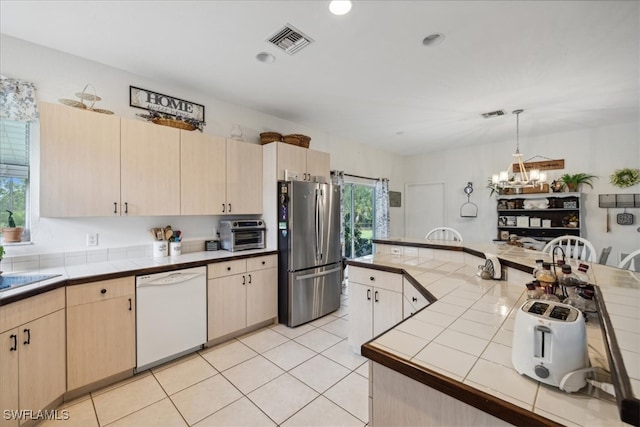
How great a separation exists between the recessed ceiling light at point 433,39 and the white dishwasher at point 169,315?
2880 millimetres

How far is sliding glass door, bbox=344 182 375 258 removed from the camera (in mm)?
5438

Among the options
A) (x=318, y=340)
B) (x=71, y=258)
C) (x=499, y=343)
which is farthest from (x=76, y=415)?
(x=499, y=343)

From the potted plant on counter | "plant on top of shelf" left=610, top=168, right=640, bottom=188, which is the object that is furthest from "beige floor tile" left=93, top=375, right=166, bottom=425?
"plant on top of shelf" left=610, top=168, right=640, bottom=188

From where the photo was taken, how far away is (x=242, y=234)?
3.31 metres

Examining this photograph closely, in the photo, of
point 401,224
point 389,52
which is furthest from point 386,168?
point 389,52

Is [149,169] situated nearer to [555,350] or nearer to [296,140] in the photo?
[296,140]

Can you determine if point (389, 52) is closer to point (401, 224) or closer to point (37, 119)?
point (37, 119)

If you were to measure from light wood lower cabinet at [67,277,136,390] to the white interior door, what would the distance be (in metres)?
Result: 5.37

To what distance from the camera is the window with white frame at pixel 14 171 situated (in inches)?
89.0

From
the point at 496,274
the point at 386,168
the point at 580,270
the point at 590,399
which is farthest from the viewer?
the point at 386,168

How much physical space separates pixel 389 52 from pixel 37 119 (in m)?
3.03

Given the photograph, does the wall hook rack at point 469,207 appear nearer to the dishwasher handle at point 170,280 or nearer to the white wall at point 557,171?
the white wall at point 557,171

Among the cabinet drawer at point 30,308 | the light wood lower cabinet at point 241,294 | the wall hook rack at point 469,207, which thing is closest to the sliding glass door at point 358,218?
the wall hook rack at point 469,207

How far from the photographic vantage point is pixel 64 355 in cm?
198
